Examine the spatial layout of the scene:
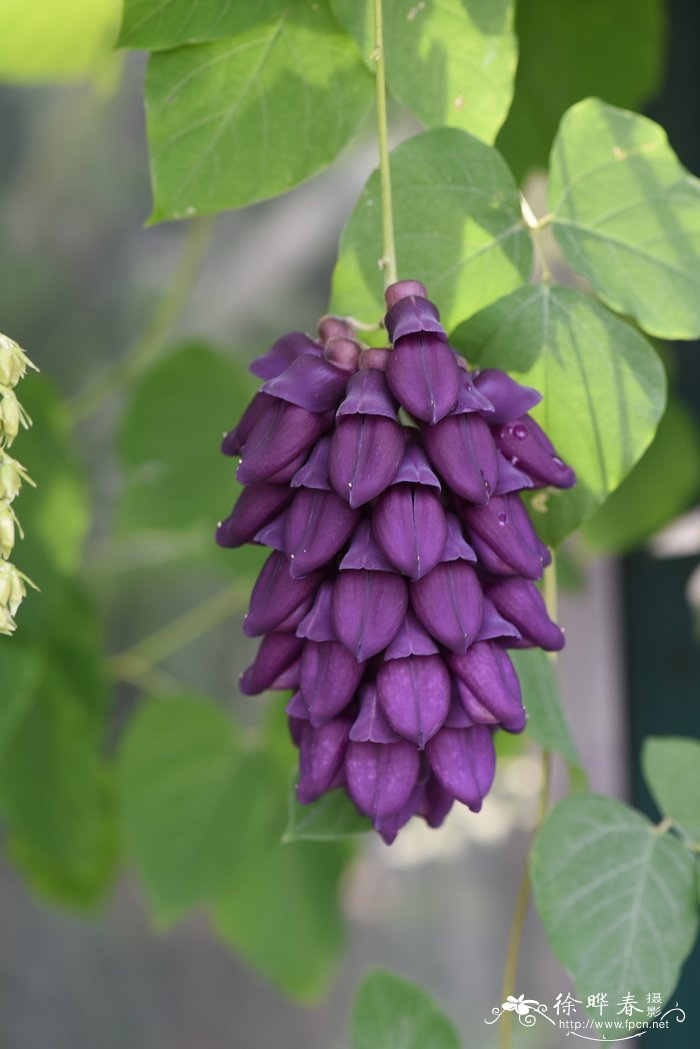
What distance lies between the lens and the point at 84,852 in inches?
33.9

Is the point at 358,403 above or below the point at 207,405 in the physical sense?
below

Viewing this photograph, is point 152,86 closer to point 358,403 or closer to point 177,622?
point 358,403

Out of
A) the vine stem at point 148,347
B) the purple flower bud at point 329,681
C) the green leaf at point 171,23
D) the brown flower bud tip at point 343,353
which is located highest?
the vine stem at point 148,347

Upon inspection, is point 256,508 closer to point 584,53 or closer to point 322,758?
point 322,758

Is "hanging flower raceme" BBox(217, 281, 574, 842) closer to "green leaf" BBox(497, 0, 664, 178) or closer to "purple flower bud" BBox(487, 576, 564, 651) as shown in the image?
"purple flower bud" BBox(487, 576, 564, 651)

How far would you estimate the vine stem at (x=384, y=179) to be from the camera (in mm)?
370

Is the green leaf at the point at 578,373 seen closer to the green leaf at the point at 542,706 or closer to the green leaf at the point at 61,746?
the green leaf at the point at 542,706

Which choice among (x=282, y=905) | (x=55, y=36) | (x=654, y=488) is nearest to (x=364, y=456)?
(x=55, y=36)

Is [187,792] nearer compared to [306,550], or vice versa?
[306,550]

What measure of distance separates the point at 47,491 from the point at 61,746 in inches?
8.8

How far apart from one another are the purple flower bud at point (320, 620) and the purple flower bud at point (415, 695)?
20 mm

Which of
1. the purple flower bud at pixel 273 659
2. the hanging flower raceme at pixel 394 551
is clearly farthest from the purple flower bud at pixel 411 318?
the purple flower bud at pixel 273 659

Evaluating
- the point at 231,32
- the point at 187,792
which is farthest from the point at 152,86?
the point at 187,792

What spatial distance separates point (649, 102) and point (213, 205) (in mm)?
538
